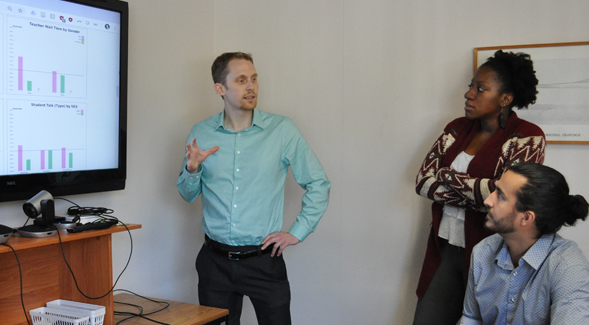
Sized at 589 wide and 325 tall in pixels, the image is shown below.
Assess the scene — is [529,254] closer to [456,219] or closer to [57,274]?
[456,219]

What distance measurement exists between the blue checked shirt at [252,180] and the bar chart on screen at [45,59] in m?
0.62

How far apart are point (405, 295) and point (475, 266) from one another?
39.6 inches

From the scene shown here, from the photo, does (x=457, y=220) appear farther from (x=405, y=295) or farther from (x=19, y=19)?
(x=19, y=19)

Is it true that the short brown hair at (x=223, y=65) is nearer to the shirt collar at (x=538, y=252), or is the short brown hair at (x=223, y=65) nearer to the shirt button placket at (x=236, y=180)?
the shirt button placket at (x=236, y=180)

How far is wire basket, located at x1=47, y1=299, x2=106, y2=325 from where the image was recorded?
1823 mm

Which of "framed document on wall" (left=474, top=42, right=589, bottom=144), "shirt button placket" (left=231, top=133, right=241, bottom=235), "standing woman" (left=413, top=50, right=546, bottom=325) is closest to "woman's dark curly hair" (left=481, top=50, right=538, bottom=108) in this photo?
"standing woman" (left=413, top=50, right=546, bottom=325)

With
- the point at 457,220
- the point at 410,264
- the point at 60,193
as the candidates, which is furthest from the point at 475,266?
the point at 60,193

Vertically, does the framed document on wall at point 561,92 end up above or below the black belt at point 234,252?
above

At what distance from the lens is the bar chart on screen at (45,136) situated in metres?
1.90

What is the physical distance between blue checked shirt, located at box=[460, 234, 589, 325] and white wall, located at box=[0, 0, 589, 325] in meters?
0.84

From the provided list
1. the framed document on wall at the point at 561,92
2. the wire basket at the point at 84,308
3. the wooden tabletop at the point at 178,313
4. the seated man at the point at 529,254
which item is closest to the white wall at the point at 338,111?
the framed document on wall at the point at 561,92

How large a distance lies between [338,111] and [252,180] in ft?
2.78

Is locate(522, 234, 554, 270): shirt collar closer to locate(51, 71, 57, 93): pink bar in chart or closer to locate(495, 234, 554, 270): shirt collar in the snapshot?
locate(495, 234, 554, 270): shirt collar

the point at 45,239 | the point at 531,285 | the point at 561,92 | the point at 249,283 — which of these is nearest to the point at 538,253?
the point at 531,285
